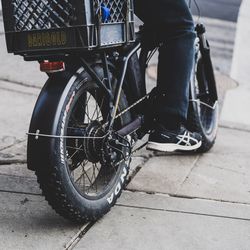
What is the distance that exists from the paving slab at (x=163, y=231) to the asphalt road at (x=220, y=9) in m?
10.4

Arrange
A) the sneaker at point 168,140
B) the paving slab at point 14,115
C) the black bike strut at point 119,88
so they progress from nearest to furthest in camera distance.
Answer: the black bike strut at point 119,88
the sneaker at point 168,140
the paving slab at point 14,115

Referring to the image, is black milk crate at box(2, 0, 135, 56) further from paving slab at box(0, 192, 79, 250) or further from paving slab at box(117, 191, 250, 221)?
paving slab at box(117, 191, 250, 221)

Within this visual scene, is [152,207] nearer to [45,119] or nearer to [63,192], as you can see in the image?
[63,192]

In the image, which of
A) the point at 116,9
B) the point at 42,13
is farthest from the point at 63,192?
the point at 116,9

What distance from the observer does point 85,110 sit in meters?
3.22

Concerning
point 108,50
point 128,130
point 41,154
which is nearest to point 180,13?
point 108,50

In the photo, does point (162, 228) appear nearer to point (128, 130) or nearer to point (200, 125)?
point (128, 130)

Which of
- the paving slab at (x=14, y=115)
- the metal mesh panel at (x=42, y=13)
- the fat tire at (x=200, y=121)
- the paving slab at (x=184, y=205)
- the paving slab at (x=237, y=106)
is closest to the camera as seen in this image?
the metal mesh panel at (x=42, y=13)

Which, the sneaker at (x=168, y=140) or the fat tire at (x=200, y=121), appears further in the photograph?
the fat tire at (x=200, y=121)

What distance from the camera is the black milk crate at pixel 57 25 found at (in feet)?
8.14

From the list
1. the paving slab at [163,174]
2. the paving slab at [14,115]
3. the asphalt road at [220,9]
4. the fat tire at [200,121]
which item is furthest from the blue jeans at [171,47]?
the asphalt road at [220,9]

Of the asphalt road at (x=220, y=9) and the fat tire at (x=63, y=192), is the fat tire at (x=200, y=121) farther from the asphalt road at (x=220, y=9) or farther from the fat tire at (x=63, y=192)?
the asphalt road at (x=220, y=9)

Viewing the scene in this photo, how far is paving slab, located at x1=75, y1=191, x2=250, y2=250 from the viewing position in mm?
2703

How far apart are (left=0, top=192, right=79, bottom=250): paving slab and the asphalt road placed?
10.5 metres
